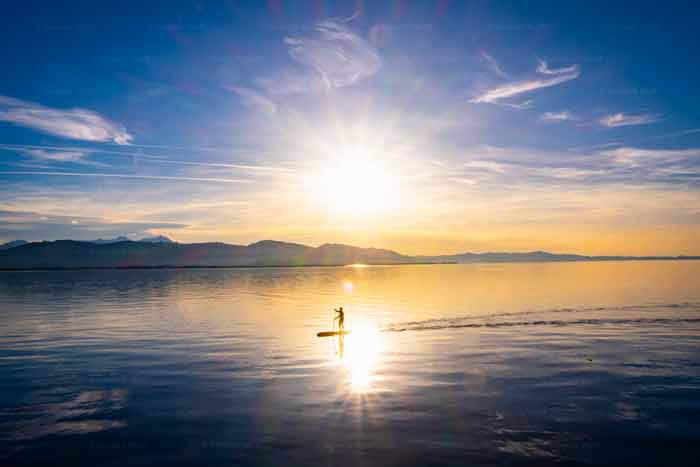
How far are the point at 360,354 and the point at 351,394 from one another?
13.4 meters

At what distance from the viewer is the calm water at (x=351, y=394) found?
21.0 meters

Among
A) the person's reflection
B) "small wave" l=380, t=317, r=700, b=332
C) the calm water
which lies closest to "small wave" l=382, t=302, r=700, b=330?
"small wave" l=380, t=317, r=700, b=332

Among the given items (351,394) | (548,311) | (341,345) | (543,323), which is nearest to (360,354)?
(341,345)

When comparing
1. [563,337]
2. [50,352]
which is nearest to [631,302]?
[563,337]

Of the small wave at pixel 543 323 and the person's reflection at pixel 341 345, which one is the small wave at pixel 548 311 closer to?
the small wave at pixel 543 323

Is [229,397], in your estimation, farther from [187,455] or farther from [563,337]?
[563,337]

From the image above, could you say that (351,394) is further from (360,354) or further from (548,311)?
(548,311)

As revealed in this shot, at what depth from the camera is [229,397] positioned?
95.2 ft

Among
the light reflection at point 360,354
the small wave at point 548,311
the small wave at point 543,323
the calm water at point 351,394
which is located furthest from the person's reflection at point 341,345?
the small wave at point 548,311

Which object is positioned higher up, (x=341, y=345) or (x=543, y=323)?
(x=543, y=323)

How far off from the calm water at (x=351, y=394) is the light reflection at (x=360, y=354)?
0.23 meters

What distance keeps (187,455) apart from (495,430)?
13587 millimetres

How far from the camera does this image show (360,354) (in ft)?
141

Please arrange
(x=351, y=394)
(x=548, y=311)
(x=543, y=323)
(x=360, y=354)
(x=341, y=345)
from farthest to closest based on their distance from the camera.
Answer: (x=548, y=311), (x=543, y=323), (x=341, y=345), (x=360, y=354), (x=351, y=394)
